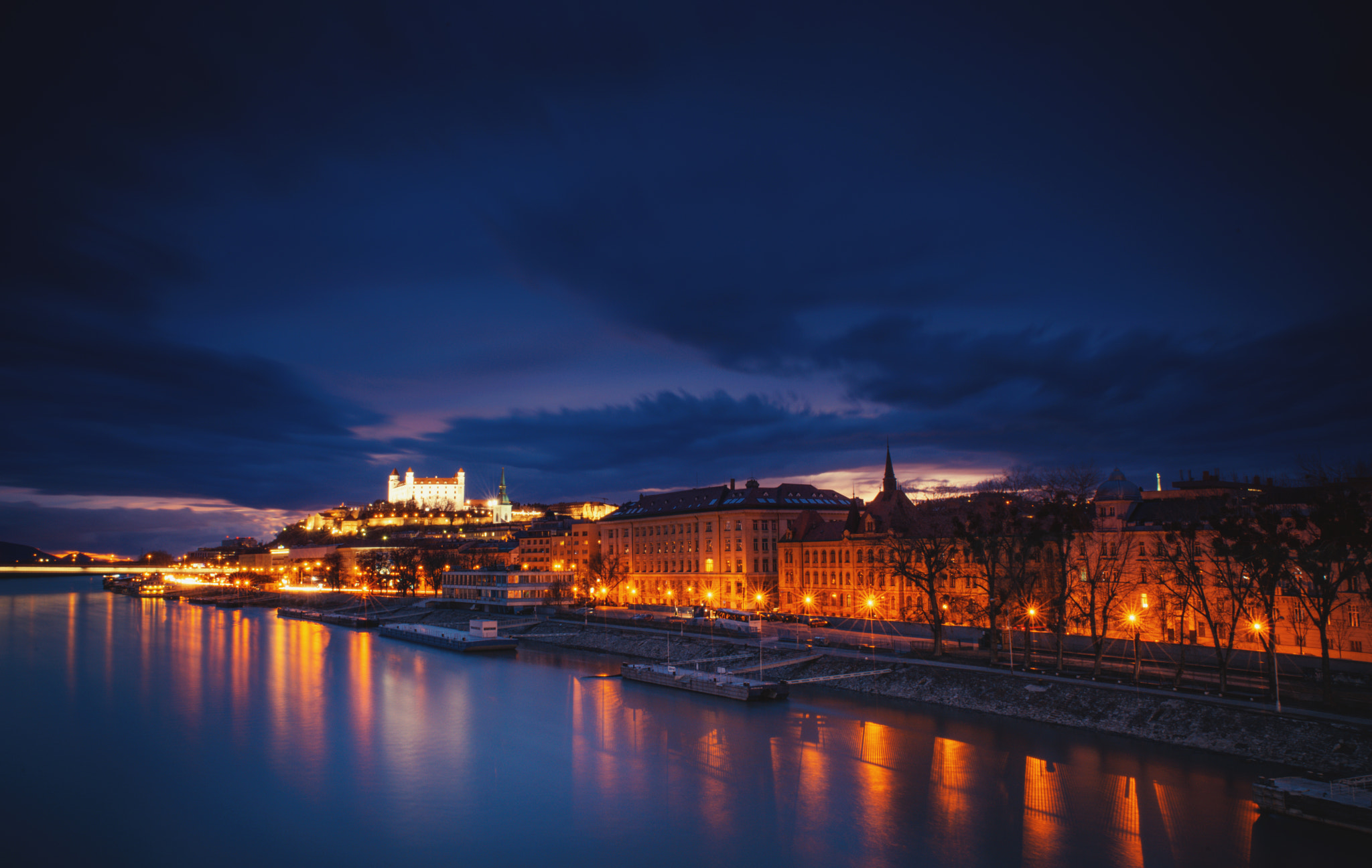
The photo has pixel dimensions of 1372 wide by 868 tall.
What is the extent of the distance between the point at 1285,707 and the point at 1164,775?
7411 millimetres

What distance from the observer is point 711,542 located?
99.8m

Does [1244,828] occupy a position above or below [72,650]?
above

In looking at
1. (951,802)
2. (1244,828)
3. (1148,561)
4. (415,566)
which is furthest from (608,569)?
(1244,828)

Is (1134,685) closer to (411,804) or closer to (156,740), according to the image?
(411,804)

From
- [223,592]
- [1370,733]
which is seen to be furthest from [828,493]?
[223,592]

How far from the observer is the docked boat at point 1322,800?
1016 inches

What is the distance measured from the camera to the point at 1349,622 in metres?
45.1

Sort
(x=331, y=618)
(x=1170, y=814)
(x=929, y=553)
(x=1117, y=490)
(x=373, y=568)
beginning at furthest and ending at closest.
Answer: (x=373, y=568)
(x=331, y=618)
(x=1117, y=490)
(x=929, y=553)
(x=1170, y=814)

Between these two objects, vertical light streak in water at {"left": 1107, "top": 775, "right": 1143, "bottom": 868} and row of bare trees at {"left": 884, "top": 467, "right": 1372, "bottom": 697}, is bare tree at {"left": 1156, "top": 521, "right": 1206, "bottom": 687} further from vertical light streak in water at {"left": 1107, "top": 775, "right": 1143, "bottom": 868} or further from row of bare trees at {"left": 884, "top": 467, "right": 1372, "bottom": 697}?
vertical light streak in water at {"left": 1107, "top": 775, "right": 1143, "bottom": 868}

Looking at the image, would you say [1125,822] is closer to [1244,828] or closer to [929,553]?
[1244,828]

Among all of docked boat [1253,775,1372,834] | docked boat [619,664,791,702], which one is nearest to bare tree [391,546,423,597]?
docked boat [619,664,791,702]

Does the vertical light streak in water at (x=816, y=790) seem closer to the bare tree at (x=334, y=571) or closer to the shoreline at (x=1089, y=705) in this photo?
the shoreline at (x=1089, y=705)

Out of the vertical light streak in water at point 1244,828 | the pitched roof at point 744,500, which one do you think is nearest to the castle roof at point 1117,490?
the vertical light streak in water at point 1244,828

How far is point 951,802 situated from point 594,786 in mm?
14369
